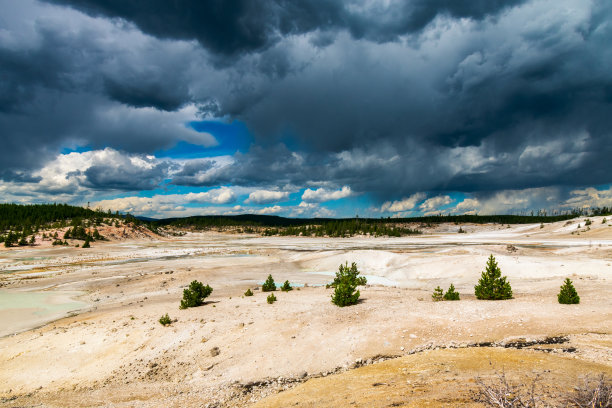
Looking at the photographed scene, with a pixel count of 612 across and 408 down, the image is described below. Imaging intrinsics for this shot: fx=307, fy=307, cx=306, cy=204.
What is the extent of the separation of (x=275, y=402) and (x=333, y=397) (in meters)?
1.69

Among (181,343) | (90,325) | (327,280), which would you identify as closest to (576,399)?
(181,343)

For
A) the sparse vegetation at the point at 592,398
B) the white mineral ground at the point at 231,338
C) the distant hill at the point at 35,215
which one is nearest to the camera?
the sparse vegetation at the point at 592,398

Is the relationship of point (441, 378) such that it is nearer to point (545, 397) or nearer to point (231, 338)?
point (545, 397)

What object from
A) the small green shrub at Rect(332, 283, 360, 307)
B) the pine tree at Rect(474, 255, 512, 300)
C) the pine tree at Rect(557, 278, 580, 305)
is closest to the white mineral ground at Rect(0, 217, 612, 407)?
the pine tree at Rect(557, 278, 580, 305)

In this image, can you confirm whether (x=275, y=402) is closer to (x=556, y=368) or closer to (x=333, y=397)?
(x=333, y=397)

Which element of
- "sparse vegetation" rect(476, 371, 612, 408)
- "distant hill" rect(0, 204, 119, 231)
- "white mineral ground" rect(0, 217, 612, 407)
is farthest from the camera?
"distant hill" rect(0, 204, 119, 231)

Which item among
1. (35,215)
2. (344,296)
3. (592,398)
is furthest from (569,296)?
(35,215)

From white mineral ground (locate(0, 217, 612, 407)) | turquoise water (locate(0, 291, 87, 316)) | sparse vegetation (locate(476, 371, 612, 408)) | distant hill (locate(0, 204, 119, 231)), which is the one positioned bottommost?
turquoise water (locate(0, 291, 87, 316))

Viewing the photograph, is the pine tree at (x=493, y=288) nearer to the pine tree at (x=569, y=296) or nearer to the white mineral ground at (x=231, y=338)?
the white mineral ground at (x=231, y=338)

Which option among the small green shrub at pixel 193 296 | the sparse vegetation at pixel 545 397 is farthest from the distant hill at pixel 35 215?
the sparse vegetation at pixel 545 397

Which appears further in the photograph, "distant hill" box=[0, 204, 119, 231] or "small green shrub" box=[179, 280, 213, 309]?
"distant hill" box=[0, 204, 119, 231]

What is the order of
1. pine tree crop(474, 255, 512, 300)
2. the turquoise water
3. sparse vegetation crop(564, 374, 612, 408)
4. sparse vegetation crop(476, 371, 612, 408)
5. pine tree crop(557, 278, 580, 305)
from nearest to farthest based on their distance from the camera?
sparse vegetation crop(564, 374, 612, 408)
sparse vegetation crop(476, 371, 612, 408)
pine tree crop(557, 278, 580, 305)
pine tree crop(474, 255, 512, 300)
the turquoise water

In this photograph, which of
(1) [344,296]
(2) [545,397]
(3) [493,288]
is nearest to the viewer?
(2) [545,397]

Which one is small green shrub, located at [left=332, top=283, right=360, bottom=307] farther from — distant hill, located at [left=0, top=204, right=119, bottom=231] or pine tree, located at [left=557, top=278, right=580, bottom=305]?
distant hill, located at [left=0, top=204, right=119, bottom=231]
